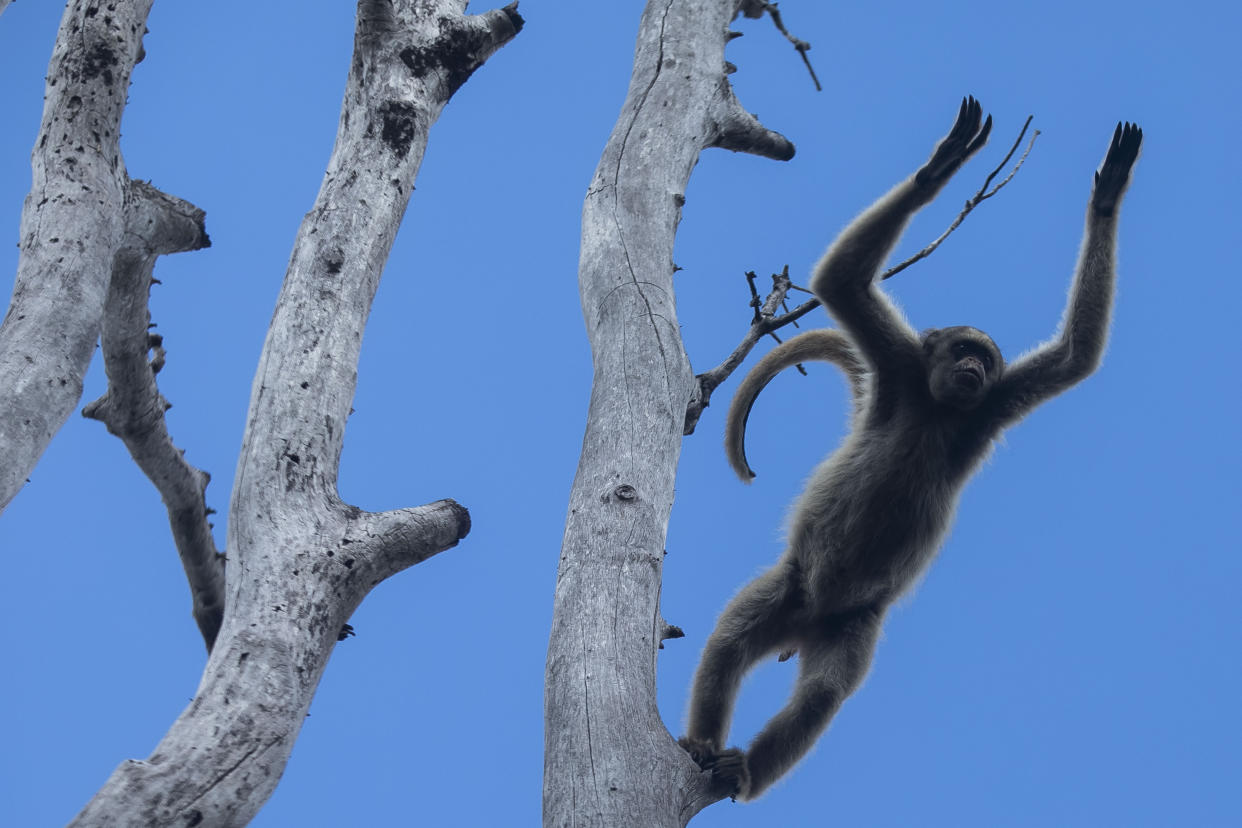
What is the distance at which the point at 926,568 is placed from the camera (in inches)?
293

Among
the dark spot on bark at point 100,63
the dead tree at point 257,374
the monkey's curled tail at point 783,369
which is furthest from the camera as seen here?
the monkey's curled tail at point 783,369

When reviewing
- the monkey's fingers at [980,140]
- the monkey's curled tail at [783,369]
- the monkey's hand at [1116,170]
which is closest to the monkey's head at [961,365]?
the monkey's curled tail at [783,369]

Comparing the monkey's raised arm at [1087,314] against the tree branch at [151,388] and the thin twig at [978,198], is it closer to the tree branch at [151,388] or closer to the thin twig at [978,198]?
the thin twig at [978,198]

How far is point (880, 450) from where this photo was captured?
731 centimetres

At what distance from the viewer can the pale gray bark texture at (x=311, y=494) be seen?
394 centimetres

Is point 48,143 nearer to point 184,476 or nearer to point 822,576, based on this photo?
point 184,476

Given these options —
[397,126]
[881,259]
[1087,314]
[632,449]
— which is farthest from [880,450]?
[397,126]

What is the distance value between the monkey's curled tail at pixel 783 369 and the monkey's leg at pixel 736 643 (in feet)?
2.84

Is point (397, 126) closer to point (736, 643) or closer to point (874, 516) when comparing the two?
point (736, 643)

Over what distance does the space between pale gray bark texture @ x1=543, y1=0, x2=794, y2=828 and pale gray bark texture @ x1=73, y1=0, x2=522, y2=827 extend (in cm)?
→ 90

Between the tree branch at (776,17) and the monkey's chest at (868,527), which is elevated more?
the tree branch at (776,17)

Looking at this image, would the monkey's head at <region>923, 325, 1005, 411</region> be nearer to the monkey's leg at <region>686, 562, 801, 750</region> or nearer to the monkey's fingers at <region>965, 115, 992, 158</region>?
the monkey's fingers at <region>965, 115, 992, 158</region>

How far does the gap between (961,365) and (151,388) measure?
4825 mm

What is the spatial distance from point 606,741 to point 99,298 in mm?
3502
